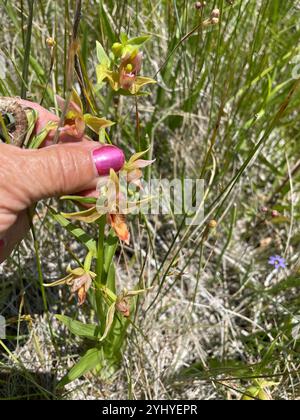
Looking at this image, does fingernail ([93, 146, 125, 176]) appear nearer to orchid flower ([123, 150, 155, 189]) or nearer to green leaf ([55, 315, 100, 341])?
orchid flower ([123, 150, 155, 189])

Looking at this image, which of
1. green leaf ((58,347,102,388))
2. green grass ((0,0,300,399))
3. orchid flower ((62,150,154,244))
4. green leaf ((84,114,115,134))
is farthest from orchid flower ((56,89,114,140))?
green leaf ((58,347,102,388))

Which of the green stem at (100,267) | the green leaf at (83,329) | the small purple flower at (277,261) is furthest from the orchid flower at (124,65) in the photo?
the small purple flower at (277,261)

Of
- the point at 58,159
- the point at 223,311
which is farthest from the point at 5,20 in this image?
the point at 223,311
